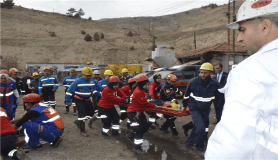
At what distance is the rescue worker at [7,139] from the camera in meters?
3.33

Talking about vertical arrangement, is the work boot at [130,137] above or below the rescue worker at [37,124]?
Answer: below

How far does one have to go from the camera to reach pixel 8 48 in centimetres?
3988

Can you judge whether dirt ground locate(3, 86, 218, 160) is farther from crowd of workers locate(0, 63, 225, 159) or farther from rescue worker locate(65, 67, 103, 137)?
rescue worker locate(65, 67, 103, 137)

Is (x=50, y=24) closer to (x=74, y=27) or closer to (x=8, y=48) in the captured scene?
(x=74, y=27)

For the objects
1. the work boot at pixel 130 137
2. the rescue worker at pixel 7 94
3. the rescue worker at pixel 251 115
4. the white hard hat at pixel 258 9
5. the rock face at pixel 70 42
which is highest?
the rock face at pixel 70 42

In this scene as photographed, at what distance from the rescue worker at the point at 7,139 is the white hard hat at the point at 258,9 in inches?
165

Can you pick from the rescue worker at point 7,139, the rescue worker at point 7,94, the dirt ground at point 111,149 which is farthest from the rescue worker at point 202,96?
the rescue worker at point 7,94

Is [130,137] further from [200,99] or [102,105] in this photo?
[200,99]

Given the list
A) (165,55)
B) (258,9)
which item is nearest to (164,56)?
(165,55)

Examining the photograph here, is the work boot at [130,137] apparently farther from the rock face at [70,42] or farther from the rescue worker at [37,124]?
the rock face at [70,42]

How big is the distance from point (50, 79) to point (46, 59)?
36992 millimetres

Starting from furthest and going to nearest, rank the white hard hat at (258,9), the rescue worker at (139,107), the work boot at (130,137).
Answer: the work boot at (130,137)
the rescue worker at (139,107)
the white hard hat at (258,9)

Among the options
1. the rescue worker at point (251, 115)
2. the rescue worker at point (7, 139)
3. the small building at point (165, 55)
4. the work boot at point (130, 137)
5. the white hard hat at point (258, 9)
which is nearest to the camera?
the rescue worker at point (251, 115)

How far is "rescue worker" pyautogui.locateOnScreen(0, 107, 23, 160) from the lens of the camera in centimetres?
333
